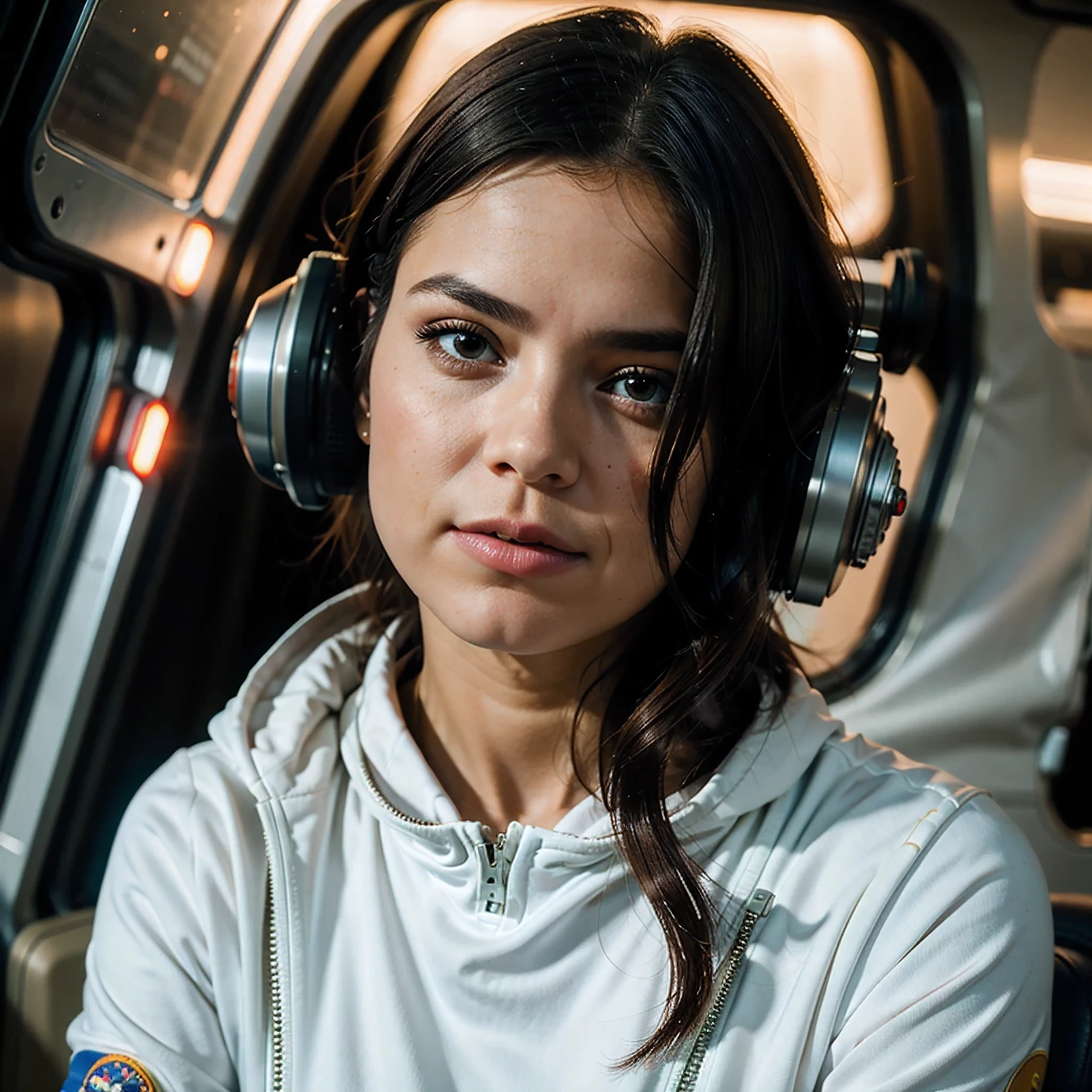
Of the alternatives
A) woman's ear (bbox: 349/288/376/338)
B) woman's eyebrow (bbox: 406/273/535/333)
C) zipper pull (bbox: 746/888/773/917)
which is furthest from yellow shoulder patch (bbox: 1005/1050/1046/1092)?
woman's ear (bbox: 349/288/376/338)

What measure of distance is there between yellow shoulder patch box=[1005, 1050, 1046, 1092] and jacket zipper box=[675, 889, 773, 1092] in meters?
0.27

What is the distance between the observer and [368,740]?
1381 mm

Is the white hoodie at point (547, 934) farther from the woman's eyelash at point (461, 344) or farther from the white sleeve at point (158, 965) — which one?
the woman's eyelash at point (461, 344)

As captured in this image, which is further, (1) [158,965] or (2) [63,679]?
(2) [63,679]

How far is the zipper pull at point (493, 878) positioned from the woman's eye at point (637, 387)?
0.47 meters

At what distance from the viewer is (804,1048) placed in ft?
3.83

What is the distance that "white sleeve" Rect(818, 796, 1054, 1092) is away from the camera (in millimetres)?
1115

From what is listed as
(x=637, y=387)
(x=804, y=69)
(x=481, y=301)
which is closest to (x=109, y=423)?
(x=481, y=301)

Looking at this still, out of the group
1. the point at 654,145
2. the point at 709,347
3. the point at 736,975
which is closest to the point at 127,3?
the point at 654,145

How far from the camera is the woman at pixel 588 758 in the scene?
114cm

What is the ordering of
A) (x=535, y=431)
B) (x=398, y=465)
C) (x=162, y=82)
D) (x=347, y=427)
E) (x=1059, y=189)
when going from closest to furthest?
(x=535, y=431)
(x=398, y=465)
(x=347, y=427)
(x=162, y=82)
(x=1059, y=189)

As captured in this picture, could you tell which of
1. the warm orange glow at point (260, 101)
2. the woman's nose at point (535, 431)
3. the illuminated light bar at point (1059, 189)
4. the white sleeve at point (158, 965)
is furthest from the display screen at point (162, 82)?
the illuminated light bar at point (1059, 189)

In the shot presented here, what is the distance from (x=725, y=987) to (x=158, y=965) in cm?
60

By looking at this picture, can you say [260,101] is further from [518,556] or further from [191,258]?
[518,556]
